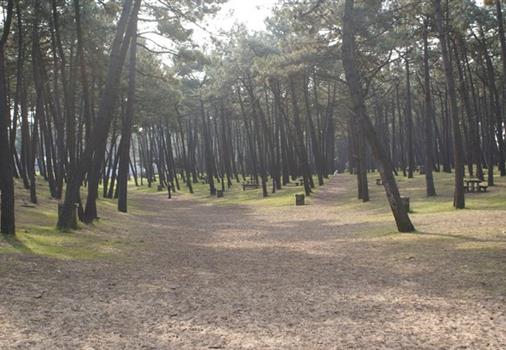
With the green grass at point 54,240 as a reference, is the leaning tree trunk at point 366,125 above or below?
above

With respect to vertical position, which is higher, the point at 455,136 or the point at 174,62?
the point at 174,62

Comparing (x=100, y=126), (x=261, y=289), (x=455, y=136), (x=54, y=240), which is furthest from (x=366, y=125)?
(x=54, y=240)

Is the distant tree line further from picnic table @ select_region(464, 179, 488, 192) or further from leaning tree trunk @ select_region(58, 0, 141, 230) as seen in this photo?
picnic table @ select_region(464, 179, 488, 192)

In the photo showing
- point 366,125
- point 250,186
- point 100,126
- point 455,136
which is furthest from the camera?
point 250,186

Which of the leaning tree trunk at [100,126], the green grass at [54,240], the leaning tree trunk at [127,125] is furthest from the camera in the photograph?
the leaning tree trunk at [127,125]

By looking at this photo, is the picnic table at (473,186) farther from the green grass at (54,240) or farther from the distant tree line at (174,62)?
the green grass at (54,240)

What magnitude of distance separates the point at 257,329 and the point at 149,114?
32437 mm

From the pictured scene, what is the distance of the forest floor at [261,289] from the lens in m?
6.05

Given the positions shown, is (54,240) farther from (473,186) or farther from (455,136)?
(473,186)

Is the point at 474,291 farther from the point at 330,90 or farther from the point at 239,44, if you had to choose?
the point at 330,90

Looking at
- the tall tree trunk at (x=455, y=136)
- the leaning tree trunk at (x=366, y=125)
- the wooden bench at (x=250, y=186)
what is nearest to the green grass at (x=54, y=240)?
the leaning tree trunk at (x=366, y=125)

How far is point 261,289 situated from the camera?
8.77 meters

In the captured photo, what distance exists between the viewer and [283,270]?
10516 millimetres

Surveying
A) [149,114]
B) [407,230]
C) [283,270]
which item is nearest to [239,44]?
[149,114]
